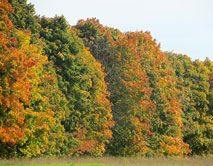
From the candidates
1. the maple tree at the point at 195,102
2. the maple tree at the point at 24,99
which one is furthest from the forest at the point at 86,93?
the maple tree at the point at 195,102

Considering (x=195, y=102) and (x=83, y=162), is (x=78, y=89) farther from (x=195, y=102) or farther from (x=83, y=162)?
(x=195, y=102)

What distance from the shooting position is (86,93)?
34.7 meters

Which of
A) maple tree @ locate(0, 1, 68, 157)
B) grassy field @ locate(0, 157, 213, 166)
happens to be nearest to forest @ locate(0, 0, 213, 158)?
maple tree @ locate(0, 1, 68, 157)

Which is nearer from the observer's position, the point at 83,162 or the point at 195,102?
the point at 83,162

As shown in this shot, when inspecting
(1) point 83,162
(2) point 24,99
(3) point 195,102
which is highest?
(3) point 195,102

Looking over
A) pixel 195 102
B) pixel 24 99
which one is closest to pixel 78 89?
pixel 24 99

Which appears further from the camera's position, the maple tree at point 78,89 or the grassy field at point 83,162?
the maple tree at point 78,89

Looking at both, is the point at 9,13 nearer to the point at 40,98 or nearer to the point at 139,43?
the point at 40,98

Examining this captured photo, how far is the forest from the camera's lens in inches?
983

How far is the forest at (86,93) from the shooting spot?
2497 centimetres

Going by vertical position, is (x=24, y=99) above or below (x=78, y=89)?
below

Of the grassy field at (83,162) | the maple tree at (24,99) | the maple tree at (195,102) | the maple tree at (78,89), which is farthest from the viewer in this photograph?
the maple tree at (195,102)

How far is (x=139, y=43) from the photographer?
41.3m

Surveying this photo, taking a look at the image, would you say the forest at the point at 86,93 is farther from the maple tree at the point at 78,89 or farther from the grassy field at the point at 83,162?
the grassy field at the point at 83,162
